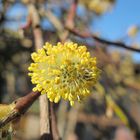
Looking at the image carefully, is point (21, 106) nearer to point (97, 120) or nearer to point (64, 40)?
point (64, 40)

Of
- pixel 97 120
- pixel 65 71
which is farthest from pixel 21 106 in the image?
pixel 97 120

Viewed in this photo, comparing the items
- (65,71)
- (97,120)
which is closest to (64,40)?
(65,71)

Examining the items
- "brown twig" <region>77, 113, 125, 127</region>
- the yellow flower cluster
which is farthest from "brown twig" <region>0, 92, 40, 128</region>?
"brown twig" <region>77, 113, 125, 127</region>

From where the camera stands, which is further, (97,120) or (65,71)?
(97,120)

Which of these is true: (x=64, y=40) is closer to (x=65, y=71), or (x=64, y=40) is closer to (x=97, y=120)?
(x=65, y=71)

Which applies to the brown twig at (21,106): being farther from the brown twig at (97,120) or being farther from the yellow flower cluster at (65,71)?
the brown twig at (97,120)

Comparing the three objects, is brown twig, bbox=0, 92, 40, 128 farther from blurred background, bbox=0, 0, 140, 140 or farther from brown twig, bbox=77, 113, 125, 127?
brown twig, bbox=77, 113, 125, 127
